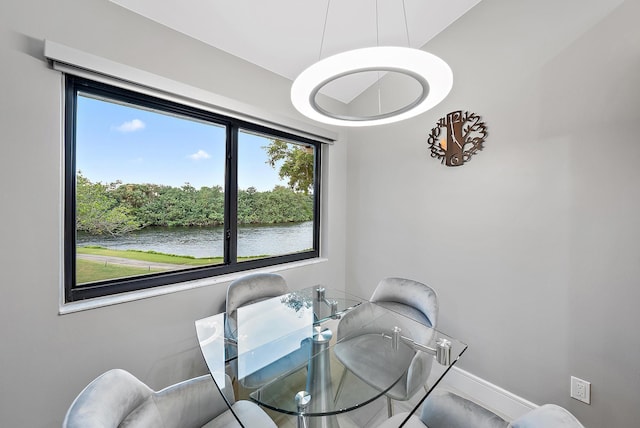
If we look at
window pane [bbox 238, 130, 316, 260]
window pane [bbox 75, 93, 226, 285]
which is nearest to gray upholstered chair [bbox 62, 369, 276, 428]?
window pane [bbox 75, 93, 226, 285]

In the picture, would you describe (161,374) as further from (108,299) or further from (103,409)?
(103,409)

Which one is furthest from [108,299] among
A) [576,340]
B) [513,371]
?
[576,340]

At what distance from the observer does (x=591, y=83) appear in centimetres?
145

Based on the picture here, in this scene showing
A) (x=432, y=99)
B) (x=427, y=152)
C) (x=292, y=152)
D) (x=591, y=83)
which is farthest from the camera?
(x=292, y=152)

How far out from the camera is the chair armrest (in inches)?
36.9

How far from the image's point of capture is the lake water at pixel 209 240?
1.68m

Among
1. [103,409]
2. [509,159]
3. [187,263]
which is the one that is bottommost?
[103,409]

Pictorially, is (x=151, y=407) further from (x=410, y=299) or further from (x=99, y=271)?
(x=410, y=299)

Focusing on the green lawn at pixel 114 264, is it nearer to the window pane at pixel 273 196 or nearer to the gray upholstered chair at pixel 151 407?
the window pane at pixel 273 196

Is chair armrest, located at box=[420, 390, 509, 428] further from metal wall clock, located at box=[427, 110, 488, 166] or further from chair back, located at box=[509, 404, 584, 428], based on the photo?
Result: metal wall clock, located at box=[427, 110, 488, 166]

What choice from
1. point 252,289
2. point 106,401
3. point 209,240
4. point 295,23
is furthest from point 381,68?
point 209,240

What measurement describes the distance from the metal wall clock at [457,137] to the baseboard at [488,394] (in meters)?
1.63

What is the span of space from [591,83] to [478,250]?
1162mm

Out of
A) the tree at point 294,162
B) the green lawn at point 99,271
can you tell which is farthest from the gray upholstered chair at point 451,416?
the tree at point 294,162
